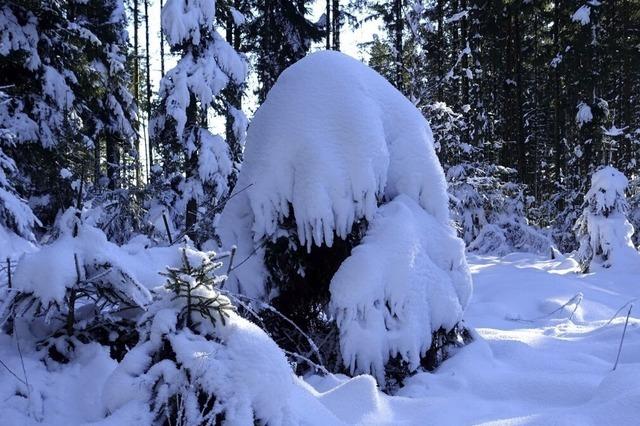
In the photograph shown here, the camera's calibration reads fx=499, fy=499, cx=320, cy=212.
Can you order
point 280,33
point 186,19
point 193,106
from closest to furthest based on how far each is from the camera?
point 186,19, point 193,106, point 280,33

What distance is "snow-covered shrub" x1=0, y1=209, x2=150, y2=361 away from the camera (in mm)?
1918

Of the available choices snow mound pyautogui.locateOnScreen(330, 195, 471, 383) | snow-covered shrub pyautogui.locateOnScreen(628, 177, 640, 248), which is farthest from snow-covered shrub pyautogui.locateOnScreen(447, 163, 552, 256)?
snow mound pyautogui.locateOnScreen(330, 195, 471, 383)

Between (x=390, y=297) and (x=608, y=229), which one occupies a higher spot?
(x=390, y=297)

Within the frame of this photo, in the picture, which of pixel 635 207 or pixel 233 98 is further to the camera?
pixel 635 207

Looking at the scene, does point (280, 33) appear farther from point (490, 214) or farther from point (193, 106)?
point (490, 214)

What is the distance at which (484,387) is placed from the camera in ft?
Result: 9.41

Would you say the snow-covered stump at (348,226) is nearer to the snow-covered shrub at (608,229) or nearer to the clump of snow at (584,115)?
the snow-covered shrub at (608,229)

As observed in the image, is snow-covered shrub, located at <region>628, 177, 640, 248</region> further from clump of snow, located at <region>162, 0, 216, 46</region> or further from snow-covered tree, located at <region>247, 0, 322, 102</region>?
clump of snow, located at <region>162, 0, 216, 46</region>

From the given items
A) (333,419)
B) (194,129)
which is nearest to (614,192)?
(194,129)

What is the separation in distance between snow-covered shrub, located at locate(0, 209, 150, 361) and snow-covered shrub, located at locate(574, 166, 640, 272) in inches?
387

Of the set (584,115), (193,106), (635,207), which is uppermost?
(584,115)

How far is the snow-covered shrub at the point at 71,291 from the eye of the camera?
1.92 m

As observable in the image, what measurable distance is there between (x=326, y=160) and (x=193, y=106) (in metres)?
7.40

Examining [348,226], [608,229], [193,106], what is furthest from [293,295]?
[608,229]
